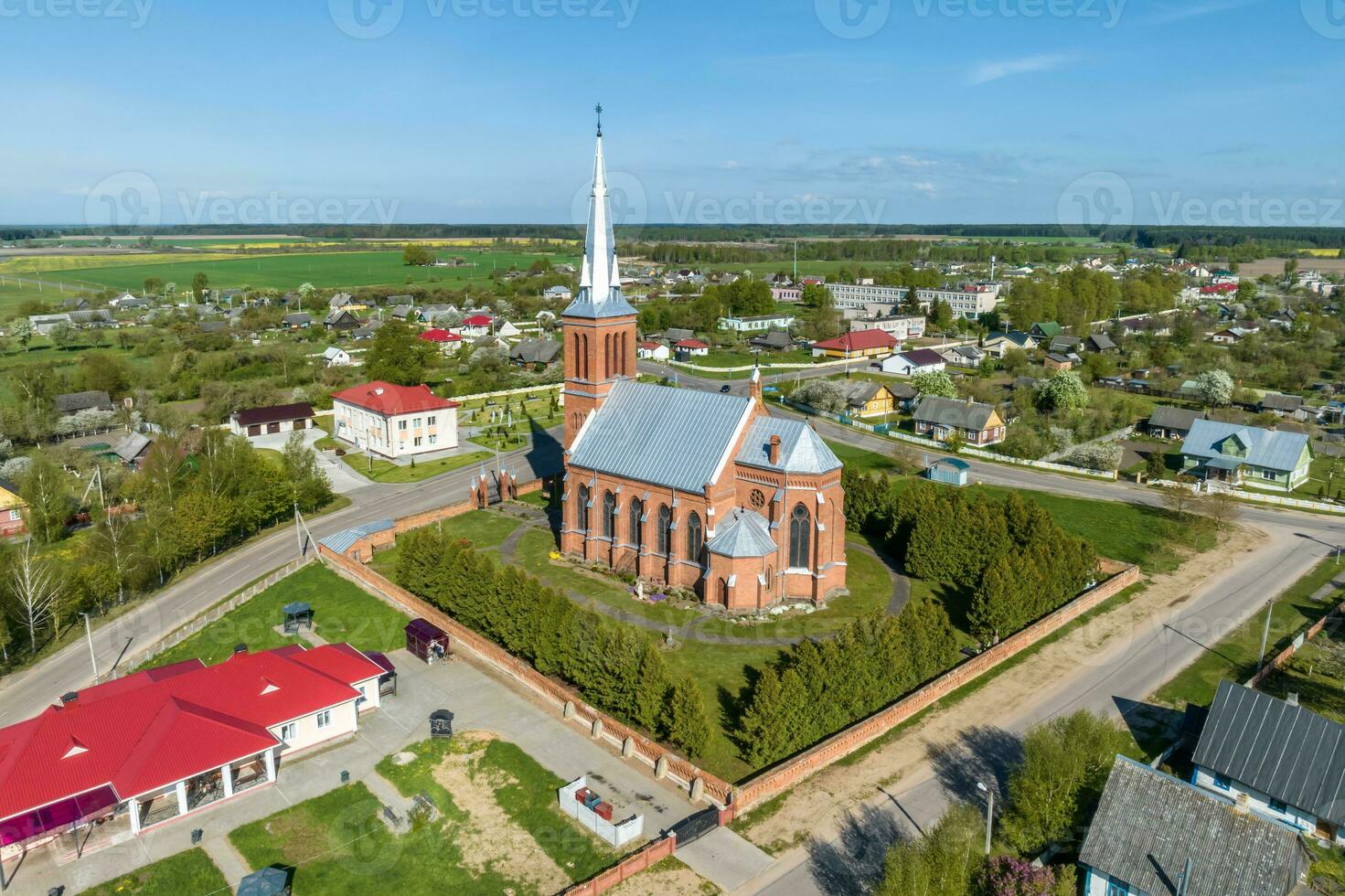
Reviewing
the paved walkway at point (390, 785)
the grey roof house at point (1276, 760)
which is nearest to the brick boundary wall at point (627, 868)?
the paved walkway at point (390, 785)

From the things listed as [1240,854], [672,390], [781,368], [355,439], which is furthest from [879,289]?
[1240,854]

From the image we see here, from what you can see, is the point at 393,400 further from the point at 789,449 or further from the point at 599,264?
the point at 789,449

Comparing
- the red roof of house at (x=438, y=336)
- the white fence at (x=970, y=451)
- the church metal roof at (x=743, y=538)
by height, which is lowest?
the white fence at (x=970, y=451)

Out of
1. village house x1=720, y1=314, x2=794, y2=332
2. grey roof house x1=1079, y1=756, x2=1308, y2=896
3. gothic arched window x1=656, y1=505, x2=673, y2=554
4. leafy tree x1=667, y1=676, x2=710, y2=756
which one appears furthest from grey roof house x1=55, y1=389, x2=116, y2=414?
grey roof house x1=1079, y1=756, x2=1308, y2=896

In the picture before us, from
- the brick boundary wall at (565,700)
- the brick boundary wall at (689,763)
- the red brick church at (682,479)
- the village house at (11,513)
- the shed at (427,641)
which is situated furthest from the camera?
the village house at (11,513)

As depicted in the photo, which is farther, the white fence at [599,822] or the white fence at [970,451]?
the white fence at [970,451]

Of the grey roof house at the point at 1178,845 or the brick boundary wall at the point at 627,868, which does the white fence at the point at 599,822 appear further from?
the grey roof house at the point at 1178,845
